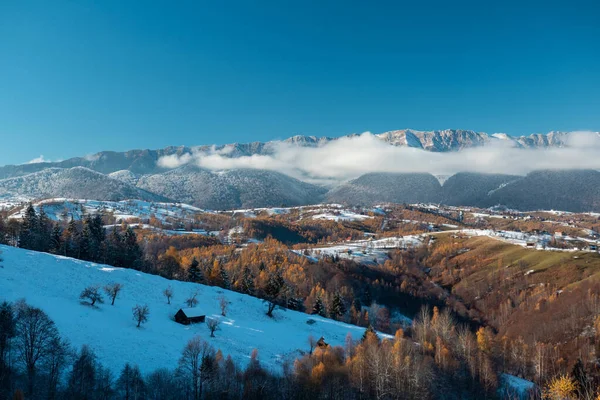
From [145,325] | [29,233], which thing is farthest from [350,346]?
[29,233]

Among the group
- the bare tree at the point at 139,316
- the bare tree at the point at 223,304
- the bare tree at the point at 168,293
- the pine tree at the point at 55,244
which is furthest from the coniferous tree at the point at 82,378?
the pine tree at the point at 55,244

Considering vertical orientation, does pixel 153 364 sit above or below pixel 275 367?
above

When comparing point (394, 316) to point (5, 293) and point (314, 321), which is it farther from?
point (5, 293)

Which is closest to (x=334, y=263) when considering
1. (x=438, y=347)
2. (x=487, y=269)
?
(x=487, y=269)

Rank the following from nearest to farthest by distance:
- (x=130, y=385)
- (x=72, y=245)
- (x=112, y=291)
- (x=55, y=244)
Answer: (x=130, y=385) → (x=112, y=291) → (x=55, y=244) → (x=72, y=245)

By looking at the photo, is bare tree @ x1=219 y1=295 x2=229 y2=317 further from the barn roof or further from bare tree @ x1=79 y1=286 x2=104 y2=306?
bare tree @ x1=79 y1=286 x2=104 y2=306

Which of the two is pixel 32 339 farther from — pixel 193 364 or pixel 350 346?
pixel 350 346
